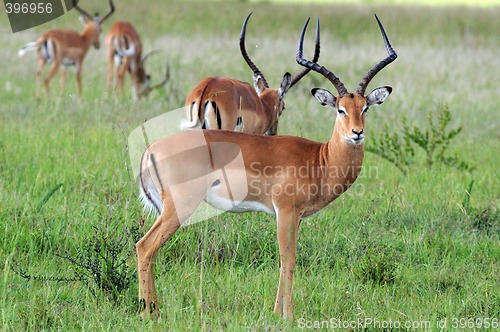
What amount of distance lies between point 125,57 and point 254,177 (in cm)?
855

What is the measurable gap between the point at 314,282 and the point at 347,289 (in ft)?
0.61

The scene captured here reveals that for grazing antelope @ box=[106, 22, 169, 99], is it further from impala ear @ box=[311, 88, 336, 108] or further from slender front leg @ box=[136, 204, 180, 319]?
slender front leg @ box=[136, 204, 180, 319]

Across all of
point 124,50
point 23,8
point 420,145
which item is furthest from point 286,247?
point 23,8

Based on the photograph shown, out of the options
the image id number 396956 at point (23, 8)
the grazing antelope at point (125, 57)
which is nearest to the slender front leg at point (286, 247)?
the grazing antelope at point (125, 57)

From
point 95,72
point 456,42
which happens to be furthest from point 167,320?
point 456,42

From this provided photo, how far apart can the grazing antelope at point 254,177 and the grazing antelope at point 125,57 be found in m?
7.88

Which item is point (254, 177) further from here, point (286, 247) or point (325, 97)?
point (325, 97)

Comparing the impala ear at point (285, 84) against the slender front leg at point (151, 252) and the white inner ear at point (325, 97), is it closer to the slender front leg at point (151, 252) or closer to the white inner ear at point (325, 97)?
the white inner ear at point (325, 97)

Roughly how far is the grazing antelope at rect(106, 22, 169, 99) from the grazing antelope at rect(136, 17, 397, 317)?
7876mm

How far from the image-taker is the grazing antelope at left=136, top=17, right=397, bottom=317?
13.7 feet

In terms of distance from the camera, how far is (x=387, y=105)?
34.7 ft

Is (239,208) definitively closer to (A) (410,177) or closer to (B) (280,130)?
(A) (410,177)
